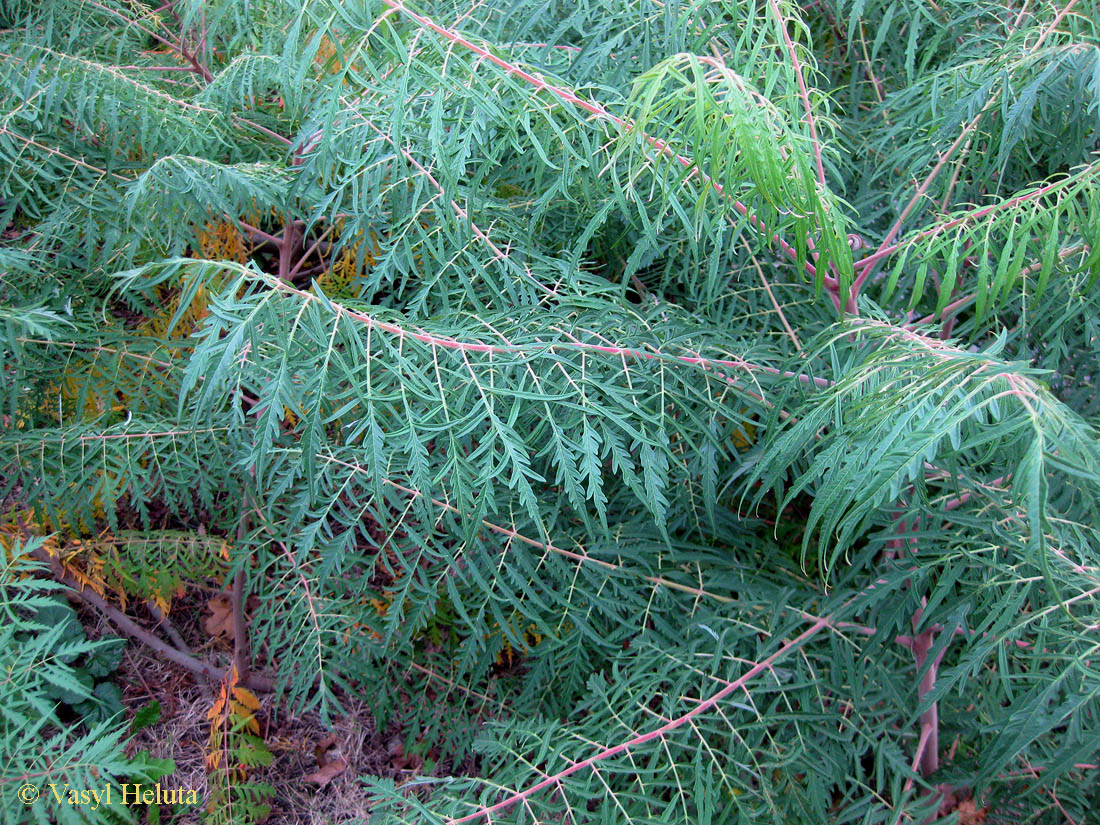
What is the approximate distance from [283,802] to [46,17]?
159 centimetres

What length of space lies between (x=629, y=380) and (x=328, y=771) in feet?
3.90

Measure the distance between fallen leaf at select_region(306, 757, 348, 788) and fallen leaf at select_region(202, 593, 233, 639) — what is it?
39 centimetres

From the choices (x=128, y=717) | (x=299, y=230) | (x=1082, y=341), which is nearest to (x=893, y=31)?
(x=1082, y=341)

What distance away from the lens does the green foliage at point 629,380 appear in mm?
765

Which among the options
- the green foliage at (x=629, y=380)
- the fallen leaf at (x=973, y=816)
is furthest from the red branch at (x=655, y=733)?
the fallen leaf at (x=973, y=816)

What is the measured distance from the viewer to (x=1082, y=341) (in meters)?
1.09

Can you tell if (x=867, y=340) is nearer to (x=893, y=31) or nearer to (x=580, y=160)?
(x=580, y=160)

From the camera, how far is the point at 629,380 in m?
0.89

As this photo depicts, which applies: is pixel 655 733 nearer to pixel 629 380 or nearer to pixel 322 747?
pixel 629 380

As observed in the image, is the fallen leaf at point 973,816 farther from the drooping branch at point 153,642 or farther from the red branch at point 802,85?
the drooping branch at point 153,642

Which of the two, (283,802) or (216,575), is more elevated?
(216,575)

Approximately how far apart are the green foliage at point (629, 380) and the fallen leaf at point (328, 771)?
0.12 metres

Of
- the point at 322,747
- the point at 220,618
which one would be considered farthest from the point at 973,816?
the point at 220,618

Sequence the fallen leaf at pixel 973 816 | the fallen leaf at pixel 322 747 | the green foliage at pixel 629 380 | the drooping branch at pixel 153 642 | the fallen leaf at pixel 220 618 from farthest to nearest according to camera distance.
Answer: the fallen leaf at pixel 220 618, the fallen leaf at pixel 322 747, the drooping branch at pixel 153 642, the fallen leaf at pixel 973 816, the green foliage at pixel 629 380
